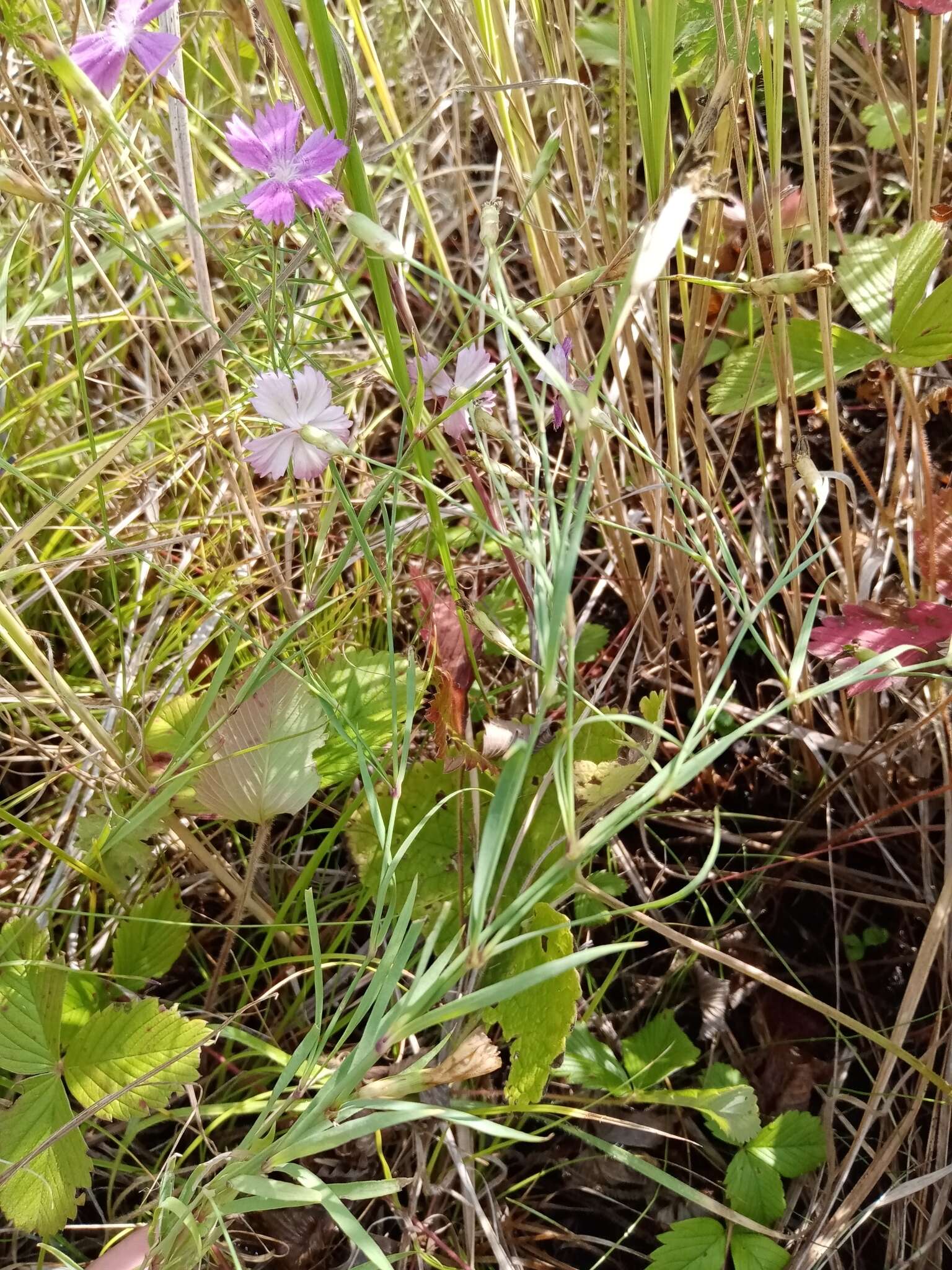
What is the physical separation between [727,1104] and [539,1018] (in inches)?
8.0

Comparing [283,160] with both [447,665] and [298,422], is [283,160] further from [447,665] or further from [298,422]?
[447,665]

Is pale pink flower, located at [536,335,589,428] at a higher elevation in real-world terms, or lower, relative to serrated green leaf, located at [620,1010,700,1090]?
higher

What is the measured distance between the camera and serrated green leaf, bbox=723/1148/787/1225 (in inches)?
33.1

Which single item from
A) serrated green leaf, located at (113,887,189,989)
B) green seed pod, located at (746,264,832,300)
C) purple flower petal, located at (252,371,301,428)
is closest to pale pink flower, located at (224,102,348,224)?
purple flower petal, located at (252,371,301,428)

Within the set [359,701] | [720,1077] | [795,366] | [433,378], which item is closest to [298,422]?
[433,378]

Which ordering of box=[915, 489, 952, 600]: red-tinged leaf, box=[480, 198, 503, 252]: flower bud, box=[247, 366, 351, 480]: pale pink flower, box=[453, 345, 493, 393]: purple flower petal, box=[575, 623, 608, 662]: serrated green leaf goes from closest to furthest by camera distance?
box=[480, 198, 503, 252]: flower bud → box=[247, 366, 351, 480]: pale pink flower → box=[453, 345, 493, 393]: purple flower petal → box=[915, 489, 952, 600]: red-tinged leaf → box=[575, 623, 608, 662]: serrated green leaf

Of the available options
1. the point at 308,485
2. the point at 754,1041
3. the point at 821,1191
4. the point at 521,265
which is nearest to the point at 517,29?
the point at 521,265

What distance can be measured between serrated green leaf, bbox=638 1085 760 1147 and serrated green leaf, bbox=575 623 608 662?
42cm

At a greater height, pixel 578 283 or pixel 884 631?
pixel 578 283

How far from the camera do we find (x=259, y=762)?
2.81ft

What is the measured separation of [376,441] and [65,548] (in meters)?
0.43

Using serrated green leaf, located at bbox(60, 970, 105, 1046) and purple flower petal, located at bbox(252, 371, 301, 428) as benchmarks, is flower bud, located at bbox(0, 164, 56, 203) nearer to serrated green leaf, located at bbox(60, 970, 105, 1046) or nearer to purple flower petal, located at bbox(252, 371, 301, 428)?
purple flower petal, located at bbox(252, 371, 301, 428)

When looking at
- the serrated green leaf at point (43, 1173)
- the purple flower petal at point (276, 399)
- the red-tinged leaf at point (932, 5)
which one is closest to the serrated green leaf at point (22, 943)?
the serrated green leaf at point (43, 1173)

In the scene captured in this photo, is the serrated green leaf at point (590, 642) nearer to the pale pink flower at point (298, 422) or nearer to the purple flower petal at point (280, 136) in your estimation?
the pale pink flower at point (298, 422)
